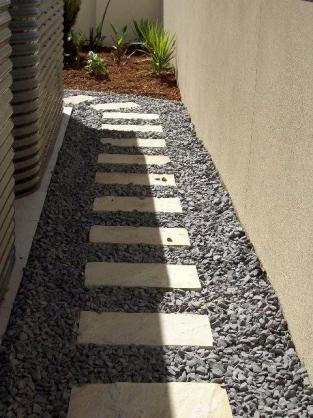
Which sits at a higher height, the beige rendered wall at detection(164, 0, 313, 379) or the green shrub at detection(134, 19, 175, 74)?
the beige rendered wall at detection(164, 0, 313, 379)

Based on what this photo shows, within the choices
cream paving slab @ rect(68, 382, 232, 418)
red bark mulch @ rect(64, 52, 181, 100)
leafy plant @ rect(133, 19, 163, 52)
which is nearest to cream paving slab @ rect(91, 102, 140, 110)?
red bark mulch @ rect(64, 52, 181, 100)

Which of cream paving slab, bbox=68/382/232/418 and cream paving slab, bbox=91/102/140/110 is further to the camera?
cream paving slab, bbox=91/102/140/110

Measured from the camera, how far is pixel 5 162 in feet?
11.0

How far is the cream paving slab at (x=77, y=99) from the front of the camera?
8070 millimetres

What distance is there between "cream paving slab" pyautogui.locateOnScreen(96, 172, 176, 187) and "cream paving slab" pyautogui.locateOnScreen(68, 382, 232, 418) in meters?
2.76

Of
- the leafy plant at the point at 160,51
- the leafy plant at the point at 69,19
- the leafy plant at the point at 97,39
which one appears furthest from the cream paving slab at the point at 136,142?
the leafy plant at the point at 97,39

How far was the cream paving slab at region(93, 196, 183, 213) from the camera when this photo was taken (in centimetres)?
475

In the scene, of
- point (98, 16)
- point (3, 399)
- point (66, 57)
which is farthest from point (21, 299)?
point (98, 16)

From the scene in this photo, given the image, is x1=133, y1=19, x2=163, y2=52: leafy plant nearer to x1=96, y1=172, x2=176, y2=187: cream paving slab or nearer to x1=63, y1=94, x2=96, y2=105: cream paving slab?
x1=63, y1=94, x2=96, y2=105: cream paving slab

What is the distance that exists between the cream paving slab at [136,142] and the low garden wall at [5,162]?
117 inches

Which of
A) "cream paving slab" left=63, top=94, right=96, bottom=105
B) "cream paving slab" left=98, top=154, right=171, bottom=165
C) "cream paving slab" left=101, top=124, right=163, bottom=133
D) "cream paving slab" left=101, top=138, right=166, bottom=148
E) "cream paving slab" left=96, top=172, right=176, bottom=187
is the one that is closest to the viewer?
"cream paving slab" left=96, top=172, right=176, bottom=187

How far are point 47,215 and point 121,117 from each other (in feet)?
10.5

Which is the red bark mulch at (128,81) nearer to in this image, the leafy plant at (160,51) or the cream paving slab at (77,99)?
the leafy plant at (160,51)

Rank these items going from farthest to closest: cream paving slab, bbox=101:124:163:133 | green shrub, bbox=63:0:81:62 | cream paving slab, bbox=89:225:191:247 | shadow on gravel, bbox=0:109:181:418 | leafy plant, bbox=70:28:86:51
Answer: leafy plant, bbox=70:28:86:51, green shrub, bbox=63:0:81:62, cream paving slab, bbox=101:124:163:133, cream paving slab, bbox=89:225:191:247, shadow on gravel, bbox=0:109:181:418
